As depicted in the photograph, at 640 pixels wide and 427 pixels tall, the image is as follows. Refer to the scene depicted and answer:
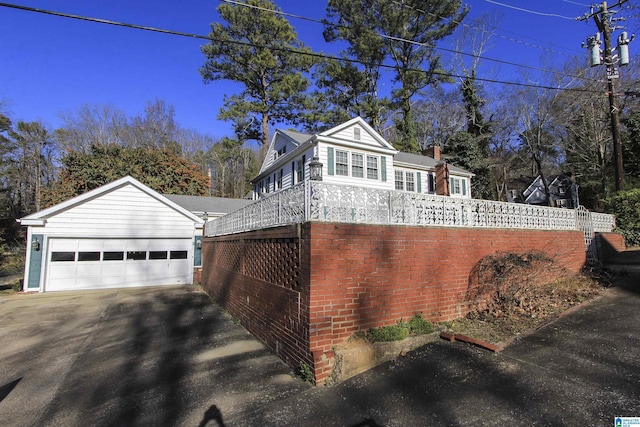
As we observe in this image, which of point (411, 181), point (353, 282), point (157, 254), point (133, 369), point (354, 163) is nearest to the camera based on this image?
point (353, 282)

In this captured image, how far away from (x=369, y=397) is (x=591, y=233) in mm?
9720

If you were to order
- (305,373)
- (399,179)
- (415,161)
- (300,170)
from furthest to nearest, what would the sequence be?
(415,161) → (399,179) → (300,170) → (305,373)

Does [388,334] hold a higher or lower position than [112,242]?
lower

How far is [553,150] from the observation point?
2820 centimetres

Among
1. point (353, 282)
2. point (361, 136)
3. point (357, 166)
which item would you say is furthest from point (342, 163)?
point (353, 282)

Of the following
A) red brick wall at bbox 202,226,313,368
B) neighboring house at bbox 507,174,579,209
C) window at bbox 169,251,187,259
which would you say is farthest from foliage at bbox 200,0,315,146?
neighboring house at bbox 507,174,579,209

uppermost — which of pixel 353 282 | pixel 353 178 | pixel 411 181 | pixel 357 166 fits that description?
pixel 357 166

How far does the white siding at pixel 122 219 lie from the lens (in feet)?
41.0

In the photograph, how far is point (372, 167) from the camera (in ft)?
47.8

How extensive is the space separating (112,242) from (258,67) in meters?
17.4

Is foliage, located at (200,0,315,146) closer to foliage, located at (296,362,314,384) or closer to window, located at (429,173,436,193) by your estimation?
window, located at (429,173,436,193)

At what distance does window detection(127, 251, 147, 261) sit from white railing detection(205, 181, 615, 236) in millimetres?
7966

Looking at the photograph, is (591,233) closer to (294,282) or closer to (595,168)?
(294,282)

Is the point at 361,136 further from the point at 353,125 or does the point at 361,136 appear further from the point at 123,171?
the point at 123,171
